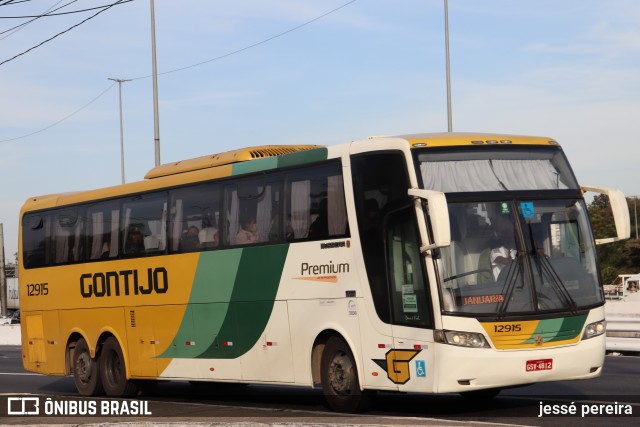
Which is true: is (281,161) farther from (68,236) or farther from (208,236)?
(68,236)

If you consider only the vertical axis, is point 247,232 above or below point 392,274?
above

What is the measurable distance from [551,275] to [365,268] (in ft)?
7.60

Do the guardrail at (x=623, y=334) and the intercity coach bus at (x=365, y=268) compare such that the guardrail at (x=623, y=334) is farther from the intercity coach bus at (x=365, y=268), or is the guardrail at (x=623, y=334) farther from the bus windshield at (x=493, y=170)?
the bus windshield at (x=493, y=170)

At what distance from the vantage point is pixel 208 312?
17250 millimetres

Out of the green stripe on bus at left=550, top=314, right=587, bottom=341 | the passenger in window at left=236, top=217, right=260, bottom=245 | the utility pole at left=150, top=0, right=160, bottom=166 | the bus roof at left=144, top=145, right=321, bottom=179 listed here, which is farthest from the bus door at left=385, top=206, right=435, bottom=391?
the utility pole at left=150, top=0, right=160, bottom=166

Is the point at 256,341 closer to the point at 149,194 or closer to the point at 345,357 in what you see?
the point at 345,357

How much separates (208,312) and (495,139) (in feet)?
19.0

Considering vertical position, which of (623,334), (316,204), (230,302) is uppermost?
(316,204)

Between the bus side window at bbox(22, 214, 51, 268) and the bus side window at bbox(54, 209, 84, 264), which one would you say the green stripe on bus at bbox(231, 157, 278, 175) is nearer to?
the bus side window at bbox(54, 209, 84, 264)

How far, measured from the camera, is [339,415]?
13734mm

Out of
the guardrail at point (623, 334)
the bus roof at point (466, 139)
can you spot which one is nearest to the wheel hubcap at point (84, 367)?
the bus roof at point (466, 139)

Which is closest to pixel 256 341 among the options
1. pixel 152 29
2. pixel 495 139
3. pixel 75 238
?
pixel 495 139

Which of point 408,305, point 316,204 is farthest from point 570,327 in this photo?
point 316,204

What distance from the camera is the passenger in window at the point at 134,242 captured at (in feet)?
62.2
